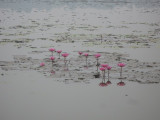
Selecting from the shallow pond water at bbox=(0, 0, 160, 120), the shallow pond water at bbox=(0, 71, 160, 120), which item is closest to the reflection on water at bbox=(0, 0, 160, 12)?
the shallow pond water at bbox=(0, 0, 160, 120)

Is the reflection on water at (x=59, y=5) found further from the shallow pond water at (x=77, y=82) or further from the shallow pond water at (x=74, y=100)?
the shallow pond water at (x=74, y=100)

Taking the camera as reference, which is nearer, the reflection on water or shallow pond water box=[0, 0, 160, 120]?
shallow pond water box=[0, 0, 160, 120]

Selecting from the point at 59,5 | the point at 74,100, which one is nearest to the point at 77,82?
the point at 74,100

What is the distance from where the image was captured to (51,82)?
399 cm

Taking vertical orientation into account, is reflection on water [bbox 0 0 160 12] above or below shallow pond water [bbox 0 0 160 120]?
above

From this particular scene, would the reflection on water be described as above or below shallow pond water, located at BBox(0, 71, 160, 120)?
above

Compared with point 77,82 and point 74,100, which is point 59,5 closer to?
point 77,82

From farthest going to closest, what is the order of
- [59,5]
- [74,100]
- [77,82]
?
[59,5]
[77,82]
[74,100]

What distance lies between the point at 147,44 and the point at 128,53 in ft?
3.86

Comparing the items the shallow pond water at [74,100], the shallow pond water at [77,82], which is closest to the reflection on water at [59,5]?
the shallow pond water at [77,82]

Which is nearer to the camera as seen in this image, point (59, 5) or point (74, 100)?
point (74, 100)

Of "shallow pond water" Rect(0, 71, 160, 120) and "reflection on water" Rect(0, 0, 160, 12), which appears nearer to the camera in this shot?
"shallow pond water" Rect(0, 71, 160, 120)

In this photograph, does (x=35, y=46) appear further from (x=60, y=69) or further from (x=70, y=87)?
(x=70, y=87)

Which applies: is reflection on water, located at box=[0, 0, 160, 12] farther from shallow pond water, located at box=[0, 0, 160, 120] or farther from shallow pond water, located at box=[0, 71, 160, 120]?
shallow pond water, located at box=[0, 71, 160, 120]
